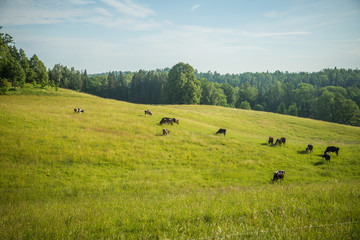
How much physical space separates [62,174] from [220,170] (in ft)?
45.2

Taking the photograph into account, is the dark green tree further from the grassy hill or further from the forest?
the grassy hill

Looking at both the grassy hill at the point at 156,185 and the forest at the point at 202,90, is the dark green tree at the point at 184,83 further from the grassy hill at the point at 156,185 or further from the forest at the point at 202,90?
the grassy hill at the point at 156,185

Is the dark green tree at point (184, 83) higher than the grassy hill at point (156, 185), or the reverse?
the dark green tree at point (184, 83)

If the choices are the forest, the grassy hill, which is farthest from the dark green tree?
the grassy hill

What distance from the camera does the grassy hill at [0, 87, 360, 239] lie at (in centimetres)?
423

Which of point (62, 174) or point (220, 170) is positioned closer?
point (62, 174)

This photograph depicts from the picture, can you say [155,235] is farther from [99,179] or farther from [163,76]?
[163,76]

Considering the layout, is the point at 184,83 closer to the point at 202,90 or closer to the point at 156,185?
the point at 202,90

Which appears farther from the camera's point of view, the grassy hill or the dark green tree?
the dark green tree

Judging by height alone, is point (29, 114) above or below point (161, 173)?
above

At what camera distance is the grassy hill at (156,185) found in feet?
13.9

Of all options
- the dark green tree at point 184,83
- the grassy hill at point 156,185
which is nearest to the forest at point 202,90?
the dark green tree at point 184,83

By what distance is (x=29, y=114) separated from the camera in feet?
82.2

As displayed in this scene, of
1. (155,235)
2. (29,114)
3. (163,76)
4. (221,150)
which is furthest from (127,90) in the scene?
(155,235)
